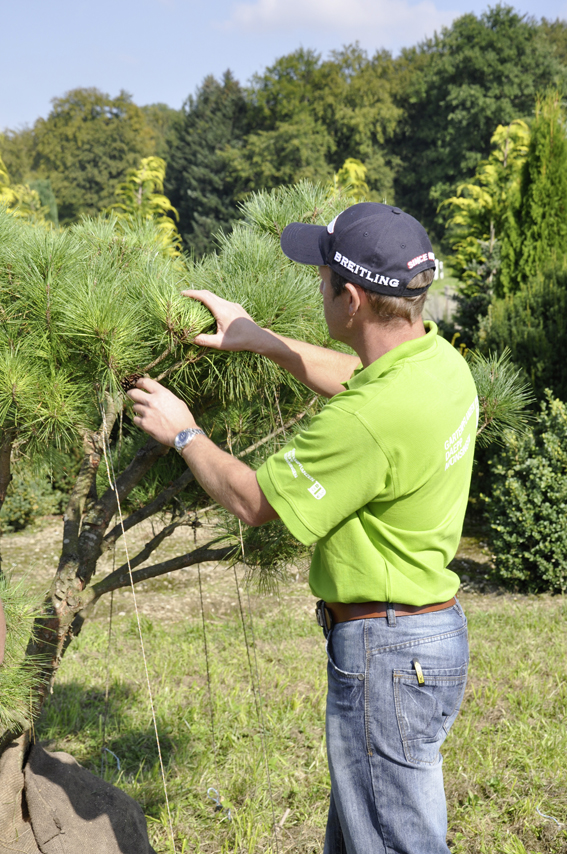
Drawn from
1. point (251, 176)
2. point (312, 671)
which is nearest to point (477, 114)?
point (251, 176)

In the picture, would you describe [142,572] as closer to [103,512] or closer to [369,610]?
[103,512]

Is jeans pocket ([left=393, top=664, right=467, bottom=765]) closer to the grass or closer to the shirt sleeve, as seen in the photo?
the shirt sleeve

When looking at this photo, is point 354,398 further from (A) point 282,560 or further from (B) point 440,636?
(A) point 282,560

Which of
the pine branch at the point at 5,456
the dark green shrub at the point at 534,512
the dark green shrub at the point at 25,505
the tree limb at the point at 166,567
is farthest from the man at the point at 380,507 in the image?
the dark green shrub at the point at 25,505

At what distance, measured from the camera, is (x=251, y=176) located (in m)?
24.4

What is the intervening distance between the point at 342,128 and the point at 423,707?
1219 inches

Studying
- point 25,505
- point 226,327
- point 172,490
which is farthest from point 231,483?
point 25,505

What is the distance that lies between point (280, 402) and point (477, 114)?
3041 cm

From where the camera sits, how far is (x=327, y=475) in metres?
1.16

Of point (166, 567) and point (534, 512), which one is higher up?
point (166, 567)

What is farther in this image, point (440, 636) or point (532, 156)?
point (532, 156)

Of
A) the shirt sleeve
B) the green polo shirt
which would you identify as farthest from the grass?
the shirt sleeve

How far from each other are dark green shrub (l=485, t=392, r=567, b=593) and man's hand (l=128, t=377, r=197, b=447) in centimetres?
377

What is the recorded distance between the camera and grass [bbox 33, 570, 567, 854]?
2418 mm
